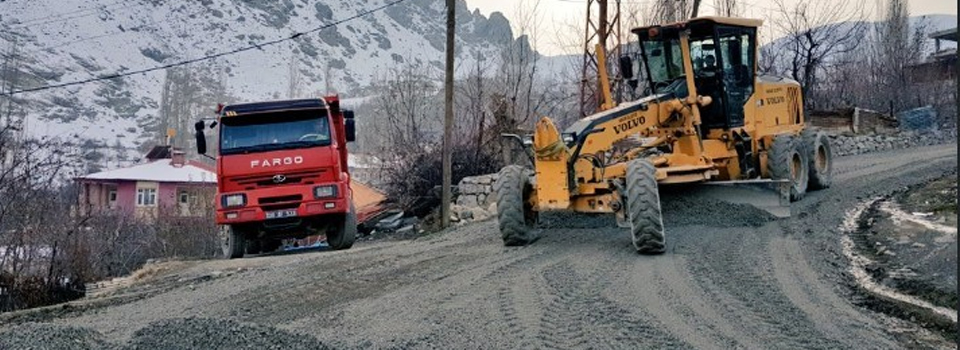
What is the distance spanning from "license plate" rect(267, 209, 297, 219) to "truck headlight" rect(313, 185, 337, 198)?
0.48m

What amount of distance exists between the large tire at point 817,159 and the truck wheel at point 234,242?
10650mm

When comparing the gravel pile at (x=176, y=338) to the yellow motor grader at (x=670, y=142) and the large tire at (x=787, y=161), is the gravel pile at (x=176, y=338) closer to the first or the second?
the yellow motor grader at (x=670, y=142)

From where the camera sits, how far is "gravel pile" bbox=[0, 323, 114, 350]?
19.1ft


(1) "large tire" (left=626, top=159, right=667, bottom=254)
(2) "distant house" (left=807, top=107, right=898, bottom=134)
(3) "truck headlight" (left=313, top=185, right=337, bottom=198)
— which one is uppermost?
(2) "distant house" (left=807, top=107, right=898, bottom=134)

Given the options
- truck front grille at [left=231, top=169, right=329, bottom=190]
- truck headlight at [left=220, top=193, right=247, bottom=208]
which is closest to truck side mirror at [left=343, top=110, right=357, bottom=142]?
truck front grille at [left=231, top=169, right=329, bottom=190]

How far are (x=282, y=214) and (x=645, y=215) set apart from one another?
23.6 ft

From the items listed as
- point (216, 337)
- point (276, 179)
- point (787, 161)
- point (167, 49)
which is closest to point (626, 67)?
point (787, 161)

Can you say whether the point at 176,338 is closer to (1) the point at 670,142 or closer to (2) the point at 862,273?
(2) the point at 862,273

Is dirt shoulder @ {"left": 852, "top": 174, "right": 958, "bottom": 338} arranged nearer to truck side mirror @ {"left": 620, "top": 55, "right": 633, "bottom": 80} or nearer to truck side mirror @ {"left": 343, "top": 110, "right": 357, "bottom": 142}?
truck side mirror @ {"left": 620, "top": 55, "right": 633, "bottom": 80}

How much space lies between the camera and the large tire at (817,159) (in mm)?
15367

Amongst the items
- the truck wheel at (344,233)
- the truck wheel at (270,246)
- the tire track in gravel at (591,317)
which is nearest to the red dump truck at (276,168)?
the truck wheel at (344,233)

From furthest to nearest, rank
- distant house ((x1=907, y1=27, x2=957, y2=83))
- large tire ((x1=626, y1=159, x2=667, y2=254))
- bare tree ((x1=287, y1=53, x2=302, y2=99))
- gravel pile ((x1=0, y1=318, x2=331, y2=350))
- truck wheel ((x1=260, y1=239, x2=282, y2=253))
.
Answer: bare tree ((x1=287, y1=53, x2=302, y2=99)) < distant house ((x1=907, y1=27, x2=957, y2=83)) < truck wheel ((x1=260, y1=239, x2=282, y2=253)) < large tire ((x1=626, y1=159, x2=667, y2=254)) < gravel pile ((x1=0, y1=318, x2=331, y2=350))

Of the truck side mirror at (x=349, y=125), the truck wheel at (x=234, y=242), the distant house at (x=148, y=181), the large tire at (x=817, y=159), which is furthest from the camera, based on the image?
the distant house at (x=148, y=181)

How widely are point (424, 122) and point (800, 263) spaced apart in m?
20.5
